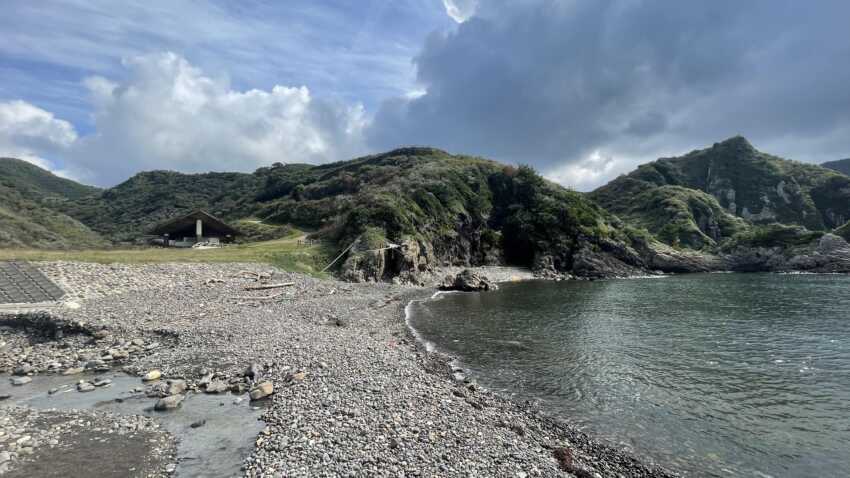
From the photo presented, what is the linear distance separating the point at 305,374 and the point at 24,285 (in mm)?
25942

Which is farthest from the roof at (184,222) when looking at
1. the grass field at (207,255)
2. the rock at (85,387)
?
the rock at (85,387)

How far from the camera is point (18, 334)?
22.9m

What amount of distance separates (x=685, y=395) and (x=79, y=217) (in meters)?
174

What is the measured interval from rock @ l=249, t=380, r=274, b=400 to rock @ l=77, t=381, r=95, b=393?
6969 mm

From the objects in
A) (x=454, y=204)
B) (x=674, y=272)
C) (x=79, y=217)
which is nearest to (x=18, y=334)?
(x=454, y=204)

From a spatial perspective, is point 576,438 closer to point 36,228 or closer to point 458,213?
point 36,228

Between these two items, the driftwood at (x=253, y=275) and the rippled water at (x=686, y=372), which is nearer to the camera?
the rippled water at (x=686, y=372)

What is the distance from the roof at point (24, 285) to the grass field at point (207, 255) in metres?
2.66

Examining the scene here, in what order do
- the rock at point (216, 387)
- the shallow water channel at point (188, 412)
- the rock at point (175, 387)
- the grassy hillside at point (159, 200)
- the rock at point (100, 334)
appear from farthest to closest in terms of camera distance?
the grassy hillside at point (159, 200)
the rock at point (100, 334)
the rock at point (216, 387)
the rock at point (175, 387)
the shallow water channel at point (188, 412)

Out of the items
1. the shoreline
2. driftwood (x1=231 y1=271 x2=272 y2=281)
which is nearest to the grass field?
driftwood (x1=231 y1=271 x2=272 y2=281)

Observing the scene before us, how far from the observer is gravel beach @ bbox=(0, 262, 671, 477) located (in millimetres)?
11375

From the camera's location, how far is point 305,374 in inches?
685

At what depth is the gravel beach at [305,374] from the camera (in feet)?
37.3

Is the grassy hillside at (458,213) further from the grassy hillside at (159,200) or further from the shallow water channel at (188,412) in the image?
the shallow water channel at (188,412)
